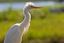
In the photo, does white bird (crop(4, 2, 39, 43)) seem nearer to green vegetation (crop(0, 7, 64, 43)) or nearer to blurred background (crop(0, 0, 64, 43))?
blurred background (crop(0, 0, 64, 43))

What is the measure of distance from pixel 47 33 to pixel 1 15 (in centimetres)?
253

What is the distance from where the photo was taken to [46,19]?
8836mm

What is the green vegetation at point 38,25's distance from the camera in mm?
6946

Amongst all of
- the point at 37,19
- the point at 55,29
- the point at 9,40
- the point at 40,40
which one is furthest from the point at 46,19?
the point at 9,40

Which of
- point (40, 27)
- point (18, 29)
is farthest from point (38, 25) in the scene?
point (18, 29)

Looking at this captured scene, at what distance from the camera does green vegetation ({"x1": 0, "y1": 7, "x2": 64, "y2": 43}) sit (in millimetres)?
6946

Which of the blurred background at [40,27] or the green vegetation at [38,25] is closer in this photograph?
the blurred background at [40,27]

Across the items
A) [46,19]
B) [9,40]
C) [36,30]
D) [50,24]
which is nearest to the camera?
[9,40]

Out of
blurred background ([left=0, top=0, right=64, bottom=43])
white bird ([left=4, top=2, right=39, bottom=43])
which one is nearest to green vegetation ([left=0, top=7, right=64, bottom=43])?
blurred background ([left=0, top=0, right=64, bottom=43])

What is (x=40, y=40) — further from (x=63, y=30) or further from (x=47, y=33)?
(x=63, y=30)

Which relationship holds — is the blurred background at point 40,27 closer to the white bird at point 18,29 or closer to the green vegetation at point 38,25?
the green vegetation at point 38,25

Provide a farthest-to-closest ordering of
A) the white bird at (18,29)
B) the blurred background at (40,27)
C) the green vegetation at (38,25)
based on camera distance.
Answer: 1. the green vegetation at (38,25)
2. the blurred background at (40,27)
3. the white bird at (18,29)

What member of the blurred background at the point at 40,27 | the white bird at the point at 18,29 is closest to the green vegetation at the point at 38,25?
the blurred background at the point at 40,27

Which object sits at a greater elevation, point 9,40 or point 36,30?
point 9,40
